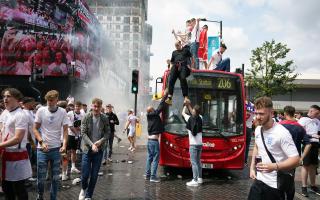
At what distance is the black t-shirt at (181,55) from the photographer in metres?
8.42

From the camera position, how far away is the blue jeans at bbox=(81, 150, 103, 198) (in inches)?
283

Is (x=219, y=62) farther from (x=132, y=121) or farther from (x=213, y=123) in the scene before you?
(x=132, y=121)

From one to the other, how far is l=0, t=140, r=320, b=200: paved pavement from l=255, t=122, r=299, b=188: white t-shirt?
13.5 ft

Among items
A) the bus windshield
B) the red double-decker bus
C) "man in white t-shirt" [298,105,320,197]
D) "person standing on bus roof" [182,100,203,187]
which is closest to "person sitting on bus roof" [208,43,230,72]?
the red double-decker bus

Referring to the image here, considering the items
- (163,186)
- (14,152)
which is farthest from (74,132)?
(14,152)

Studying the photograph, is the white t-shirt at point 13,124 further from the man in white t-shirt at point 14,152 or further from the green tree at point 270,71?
the green tree at point 270,71

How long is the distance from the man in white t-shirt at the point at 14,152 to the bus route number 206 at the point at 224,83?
6.75 meters

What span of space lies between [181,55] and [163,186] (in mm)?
3109

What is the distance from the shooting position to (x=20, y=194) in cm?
519

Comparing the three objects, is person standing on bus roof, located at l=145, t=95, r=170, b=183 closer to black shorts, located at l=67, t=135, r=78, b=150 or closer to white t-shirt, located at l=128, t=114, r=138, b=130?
black shorts, located at l=67, t=135, r=78, b=150

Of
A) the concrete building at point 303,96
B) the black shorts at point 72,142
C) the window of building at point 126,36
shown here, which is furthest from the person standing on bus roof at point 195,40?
the window of building at point 126,36

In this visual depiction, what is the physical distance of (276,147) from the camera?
162 inches

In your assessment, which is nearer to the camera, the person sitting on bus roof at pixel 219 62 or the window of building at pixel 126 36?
the person sitting on bus roof at pixel 219 62

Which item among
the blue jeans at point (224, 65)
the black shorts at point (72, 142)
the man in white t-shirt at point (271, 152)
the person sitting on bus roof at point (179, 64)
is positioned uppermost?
the blue jeans at point (224, 65)
